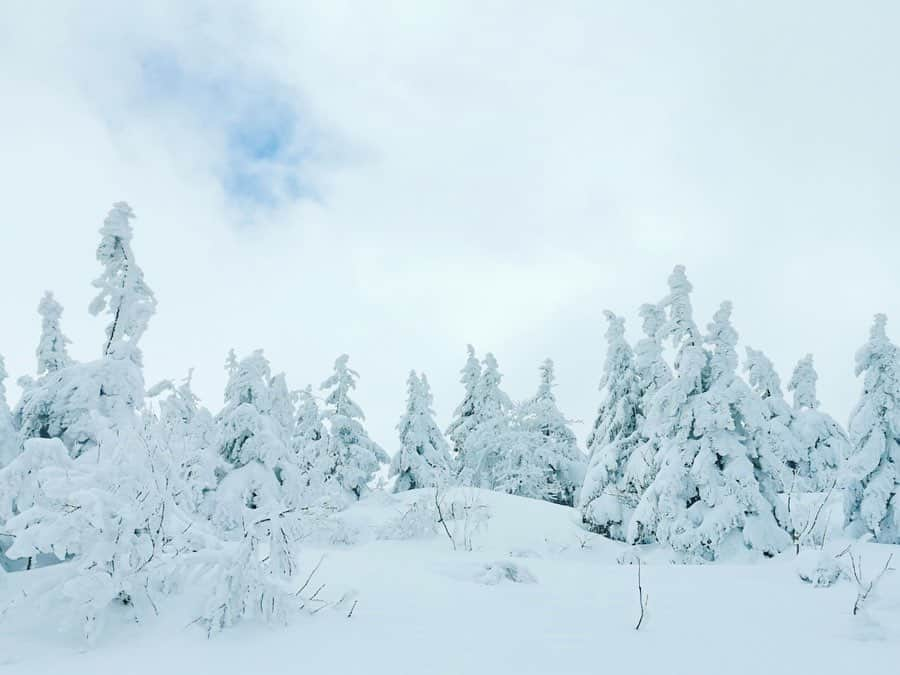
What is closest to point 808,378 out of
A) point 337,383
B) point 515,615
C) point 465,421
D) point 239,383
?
point 465,421

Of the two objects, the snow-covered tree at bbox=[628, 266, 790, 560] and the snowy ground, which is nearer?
the snowy ground

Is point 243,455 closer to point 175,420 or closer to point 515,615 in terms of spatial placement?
point 175,420

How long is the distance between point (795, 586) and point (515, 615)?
461 centimetres

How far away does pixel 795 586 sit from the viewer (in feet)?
31.2

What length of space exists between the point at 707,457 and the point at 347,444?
21277mm

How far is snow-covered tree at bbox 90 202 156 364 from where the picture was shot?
45.5 feet

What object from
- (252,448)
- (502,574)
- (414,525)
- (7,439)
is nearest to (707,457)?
(414,525)

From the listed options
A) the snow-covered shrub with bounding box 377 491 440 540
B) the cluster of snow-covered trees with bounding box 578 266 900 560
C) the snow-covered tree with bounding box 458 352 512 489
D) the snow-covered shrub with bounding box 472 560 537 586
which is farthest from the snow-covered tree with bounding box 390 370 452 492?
the snow-covered shrub with bounding box 472 560 537 586

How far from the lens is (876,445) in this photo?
2286cm

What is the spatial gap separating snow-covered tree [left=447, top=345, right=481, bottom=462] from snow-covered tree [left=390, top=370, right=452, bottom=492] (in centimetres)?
416

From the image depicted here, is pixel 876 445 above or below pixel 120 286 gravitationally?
below

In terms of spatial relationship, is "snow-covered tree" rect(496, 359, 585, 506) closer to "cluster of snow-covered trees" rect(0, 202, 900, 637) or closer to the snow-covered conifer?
"cluster of snow-covered trees" rect(0, 202, 900, 637)

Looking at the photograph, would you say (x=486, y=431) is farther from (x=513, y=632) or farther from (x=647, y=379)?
(x=513, y=632)

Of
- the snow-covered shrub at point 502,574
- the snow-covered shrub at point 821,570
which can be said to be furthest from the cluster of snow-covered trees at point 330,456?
the snow-covered shrub at point 821,570
